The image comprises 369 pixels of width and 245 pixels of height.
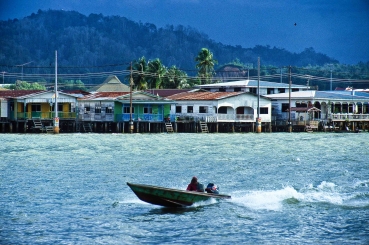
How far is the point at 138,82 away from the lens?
10525 centimetres

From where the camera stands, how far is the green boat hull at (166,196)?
22391 mm

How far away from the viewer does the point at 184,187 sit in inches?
1149

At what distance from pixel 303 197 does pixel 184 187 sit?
5551 mm

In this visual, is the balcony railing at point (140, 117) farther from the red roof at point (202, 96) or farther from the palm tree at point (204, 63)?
the palm tree at point (204, 63)

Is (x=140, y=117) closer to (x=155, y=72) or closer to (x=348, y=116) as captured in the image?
(x=348, y=116)

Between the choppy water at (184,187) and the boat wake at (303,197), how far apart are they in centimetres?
4

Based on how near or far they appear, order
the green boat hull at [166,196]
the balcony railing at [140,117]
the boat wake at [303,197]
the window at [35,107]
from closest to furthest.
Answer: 1. the green boat hull at [166,196]
2. the boat wake at [303,197]
3. the balcony railing at [140,117]
4. the window at [35,107]

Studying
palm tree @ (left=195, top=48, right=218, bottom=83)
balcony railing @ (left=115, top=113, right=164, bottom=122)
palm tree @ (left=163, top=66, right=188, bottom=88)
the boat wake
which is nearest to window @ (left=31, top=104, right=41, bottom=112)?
balcony railing @ (left=115, top=113, right=164, bottom=122)

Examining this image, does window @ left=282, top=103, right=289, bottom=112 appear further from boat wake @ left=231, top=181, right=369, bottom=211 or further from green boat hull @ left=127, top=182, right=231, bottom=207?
green boat hull @ left=127, top=182, right=231, bottom=207

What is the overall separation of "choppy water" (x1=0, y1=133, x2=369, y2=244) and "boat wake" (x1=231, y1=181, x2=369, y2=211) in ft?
0.13

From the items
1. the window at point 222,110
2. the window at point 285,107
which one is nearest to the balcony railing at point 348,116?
the window at point 285,107

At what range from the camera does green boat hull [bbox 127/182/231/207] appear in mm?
22391

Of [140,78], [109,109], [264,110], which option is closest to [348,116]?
[264,110]

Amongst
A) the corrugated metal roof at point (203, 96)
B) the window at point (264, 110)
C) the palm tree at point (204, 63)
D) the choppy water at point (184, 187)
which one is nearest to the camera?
the choppy water at point (184, 187)
